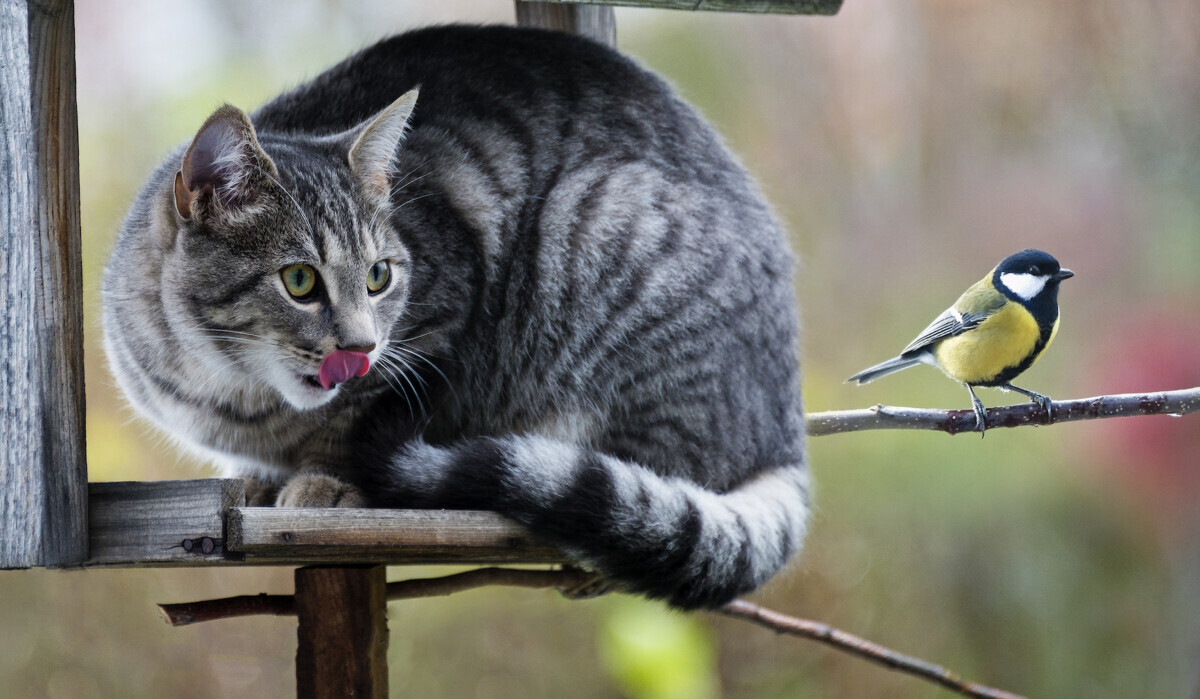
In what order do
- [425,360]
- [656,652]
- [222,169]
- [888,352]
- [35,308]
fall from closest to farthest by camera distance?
1. [35,308]
2. [222,169]
3. [425,360]
4. [888,352]
5. [656,652]

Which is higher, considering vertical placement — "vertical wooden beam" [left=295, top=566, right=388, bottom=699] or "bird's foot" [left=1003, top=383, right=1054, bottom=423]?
"bird's foot" [left=1003, top=383, right=1054, bottom=423]

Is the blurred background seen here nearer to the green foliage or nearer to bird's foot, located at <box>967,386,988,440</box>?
the green foliage

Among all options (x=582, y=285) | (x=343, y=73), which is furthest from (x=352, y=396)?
(x=343, y=73)

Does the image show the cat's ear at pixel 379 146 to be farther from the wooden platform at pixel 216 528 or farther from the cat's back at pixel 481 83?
the wooden platform at pixel 216 528

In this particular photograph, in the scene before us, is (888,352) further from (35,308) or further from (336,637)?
(35,308)

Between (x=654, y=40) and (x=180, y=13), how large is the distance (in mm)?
1022

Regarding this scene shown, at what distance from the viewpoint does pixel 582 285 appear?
1.28 meters

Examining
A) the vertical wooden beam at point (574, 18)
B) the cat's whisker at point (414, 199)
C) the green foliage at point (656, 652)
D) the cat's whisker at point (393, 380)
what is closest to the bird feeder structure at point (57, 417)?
the cat's whisker at point (393, 380)

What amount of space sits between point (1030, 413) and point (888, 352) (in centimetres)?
74

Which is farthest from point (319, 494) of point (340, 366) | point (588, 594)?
point (588, 594)

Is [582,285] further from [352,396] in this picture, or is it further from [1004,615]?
[1004,615]

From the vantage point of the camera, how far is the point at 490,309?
1323 mm

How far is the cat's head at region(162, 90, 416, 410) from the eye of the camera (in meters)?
1.04

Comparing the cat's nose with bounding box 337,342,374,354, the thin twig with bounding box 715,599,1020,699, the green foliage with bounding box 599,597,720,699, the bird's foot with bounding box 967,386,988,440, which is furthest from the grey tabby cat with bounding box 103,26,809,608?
the green foliage with bounding box 599,597,720,699
